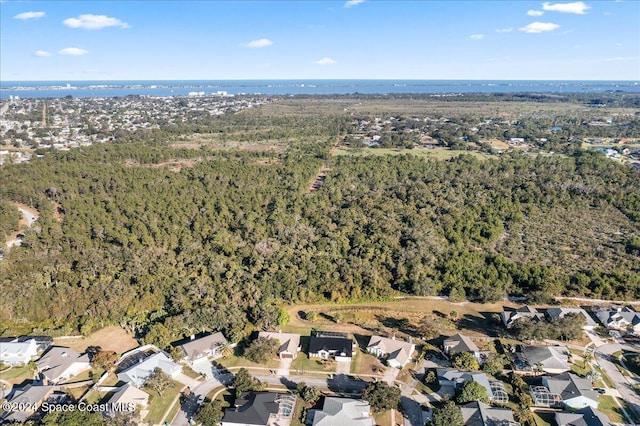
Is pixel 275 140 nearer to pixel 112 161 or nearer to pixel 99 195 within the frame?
pixel 112 161

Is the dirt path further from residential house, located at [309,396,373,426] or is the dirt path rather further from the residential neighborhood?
residential house, located at [309,396,373,426]

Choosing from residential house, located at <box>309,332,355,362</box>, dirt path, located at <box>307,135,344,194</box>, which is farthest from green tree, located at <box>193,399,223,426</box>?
dirt path, located at <box>307,135,344,194</box>

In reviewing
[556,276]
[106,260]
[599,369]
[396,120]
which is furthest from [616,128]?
[106,260]

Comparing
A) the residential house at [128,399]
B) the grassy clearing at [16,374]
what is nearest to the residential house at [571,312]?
the residential house at [128,399]

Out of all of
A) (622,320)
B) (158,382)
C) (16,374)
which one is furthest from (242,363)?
(622,320)

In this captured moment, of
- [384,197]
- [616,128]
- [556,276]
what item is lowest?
[556,276]

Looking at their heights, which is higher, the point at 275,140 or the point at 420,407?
the point at 275,140
